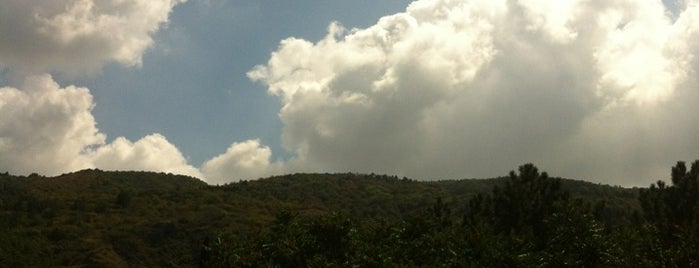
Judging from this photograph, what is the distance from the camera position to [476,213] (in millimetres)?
48688

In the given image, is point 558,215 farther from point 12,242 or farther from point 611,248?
point 12,242

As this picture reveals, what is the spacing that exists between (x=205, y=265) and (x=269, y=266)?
20.1ft

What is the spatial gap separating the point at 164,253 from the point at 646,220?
123219 millimetres

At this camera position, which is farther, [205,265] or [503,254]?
[205,265]

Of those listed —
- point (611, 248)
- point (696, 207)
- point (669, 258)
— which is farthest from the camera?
point (696, 207)

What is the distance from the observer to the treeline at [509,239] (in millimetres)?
30766

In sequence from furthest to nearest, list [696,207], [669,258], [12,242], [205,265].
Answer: [12,242] → [696,207] → [205,265] → [669,258]

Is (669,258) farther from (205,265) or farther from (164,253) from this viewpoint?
(164,253)

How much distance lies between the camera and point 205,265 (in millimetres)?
36656

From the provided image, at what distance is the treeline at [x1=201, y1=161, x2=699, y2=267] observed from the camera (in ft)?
101

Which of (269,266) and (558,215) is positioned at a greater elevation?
(558,215)

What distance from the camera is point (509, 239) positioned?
3484cm

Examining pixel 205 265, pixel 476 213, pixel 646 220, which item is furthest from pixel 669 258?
pixel 205 265

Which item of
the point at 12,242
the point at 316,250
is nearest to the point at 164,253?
the point at 12,242
